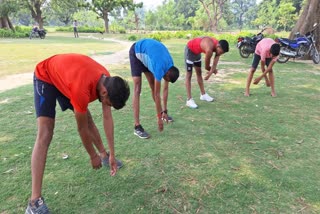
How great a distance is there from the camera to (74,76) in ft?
6.98

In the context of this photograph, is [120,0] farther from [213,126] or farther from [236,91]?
[213,126]

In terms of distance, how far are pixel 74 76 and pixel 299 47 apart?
10.8 m

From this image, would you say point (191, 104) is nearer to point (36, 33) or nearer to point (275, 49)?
point (275, 49)

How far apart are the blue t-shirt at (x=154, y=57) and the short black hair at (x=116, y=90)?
124cm

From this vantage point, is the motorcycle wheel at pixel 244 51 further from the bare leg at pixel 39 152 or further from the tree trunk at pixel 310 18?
the bare leg at pixel 39 152

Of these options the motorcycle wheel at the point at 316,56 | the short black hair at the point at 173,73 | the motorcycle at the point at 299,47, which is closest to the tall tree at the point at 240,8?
the motorcycle at the point at 299,47

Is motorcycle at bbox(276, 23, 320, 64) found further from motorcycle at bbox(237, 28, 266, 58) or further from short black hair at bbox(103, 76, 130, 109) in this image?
short black hair at bbox(103, 76, 130, 109)

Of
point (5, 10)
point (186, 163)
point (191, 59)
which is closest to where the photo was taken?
point (186, 163)

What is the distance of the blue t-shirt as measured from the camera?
3377 millimetres

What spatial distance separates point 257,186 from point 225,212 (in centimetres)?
55

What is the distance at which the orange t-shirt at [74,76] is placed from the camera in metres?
2.10

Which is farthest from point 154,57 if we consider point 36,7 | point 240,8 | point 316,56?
point 240,8

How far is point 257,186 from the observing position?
2.82 metres

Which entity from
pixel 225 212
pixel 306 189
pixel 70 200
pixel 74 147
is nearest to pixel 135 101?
pixel 74 147
